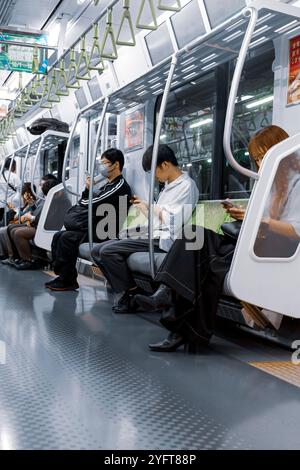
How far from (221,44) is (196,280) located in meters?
1.87

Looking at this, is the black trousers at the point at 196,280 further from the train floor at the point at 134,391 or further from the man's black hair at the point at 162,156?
the man's black hair at the point at 162,156

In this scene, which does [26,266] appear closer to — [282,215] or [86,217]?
[86,217]

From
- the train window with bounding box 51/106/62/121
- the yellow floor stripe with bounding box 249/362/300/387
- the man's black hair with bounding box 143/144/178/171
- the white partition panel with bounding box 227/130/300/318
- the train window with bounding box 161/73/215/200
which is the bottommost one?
the yellow floor stripe with bounding box 249/362/300/387

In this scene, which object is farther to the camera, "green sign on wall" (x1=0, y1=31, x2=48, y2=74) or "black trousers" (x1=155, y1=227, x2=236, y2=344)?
"green sign on wall" (x1=0, y1=31, x2=48, y2=74)

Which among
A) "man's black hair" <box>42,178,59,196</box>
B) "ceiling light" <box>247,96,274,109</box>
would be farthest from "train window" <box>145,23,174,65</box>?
"man's black hair" <box>42,178,59,196</box>

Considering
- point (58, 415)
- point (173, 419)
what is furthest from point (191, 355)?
point (58, 415)

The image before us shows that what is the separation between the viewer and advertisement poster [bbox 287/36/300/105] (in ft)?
11.9

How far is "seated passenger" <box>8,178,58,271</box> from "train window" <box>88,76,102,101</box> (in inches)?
56.8

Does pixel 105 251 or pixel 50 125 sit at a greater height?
pixel 50 125

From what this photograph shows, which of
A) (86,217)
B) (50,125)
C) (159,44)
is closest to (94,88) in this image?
(50,125)

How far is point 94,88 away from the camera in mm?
7672

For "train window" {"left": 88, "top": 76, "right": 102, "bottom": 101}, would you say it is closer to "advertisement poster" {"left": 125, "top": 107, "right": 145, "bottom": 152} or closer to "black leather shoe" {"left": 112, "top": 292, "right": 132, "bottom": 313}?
"advertisement poster" {"left": 125, "top": 107, "right": 145, "bottom": 152}

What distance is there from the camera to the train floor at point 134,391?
5.97ft

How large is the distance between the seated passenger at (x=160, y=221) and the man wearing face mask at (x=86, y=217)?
2.20ft
